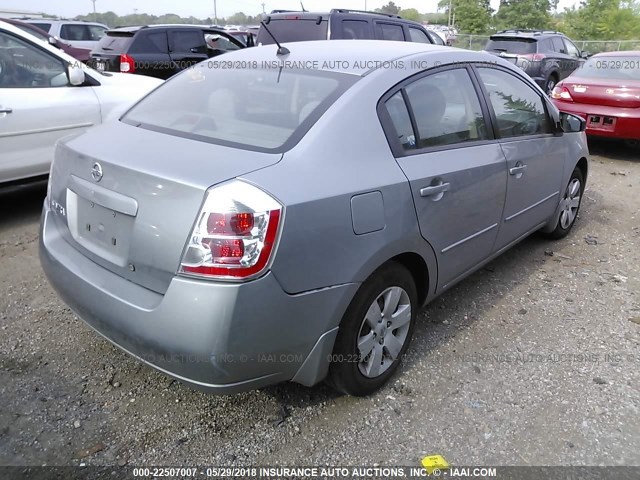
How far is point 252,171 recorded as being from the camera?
2088mm

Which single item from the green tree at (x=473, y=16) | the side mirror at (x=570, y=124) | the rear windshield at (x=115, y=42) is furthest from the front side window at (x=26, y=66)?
the green tree at (x=473, y=16)

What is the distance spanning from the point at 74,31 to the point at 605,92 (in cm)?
1593

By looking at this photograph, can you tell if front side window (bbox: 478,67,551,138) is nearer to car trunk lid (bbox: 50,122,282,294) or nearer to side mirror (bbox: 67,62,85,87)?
car trunk lid (bbox: 50,122,282,294)

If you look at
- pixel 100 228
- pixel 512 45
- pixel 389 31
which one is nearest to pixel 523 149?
pixel 100 228

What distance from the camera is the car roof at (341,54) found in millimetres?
2744

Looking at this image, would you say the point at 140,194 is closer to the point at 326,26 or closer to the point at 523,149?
the point at 523,149

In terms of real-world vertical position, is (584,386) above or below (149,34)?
below

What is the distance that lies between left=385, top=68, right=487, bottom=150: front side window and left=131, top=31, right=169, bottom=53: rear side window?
25.7ft

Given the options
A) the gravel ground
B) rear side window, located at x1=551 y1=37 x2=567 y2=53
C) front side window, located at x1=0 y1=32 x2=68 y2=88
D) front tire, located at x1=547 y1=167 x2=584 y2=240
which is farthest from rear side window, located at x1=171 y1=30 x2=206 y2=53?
rear side window, located at x1=551 y1=37 x2=567 y2=53

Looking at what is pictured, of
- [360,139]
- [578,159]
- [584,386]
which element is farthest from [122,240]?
[578,159]

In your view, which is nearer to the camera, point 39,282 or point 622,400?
point 622,400

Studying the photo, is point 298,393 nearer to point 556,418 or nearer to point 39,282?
point 556,418

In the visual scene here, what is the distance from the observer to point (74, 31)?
1723 centimetres

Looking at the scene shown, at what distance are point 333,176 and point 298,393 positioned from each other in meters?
1.15
